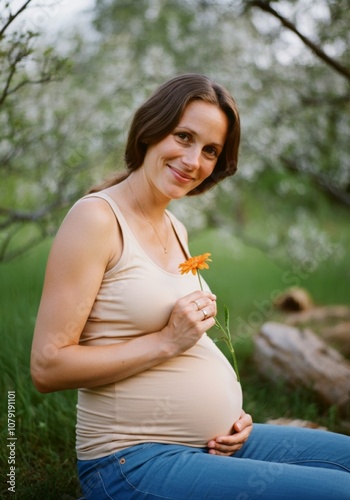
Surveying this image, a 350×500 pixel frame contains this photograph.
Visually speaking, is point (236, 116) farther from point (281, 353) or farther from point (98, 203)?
point (281, 353)

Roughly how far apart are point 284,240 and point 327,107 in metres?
1.46

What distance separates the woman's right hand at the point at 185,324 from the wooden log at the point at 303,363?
2.01m

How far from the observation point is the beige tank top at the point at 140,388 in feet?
5.69

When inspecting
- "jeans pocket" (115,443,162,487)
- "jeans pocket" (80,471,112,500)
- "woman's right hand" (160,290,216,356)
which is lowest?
"jeans pocket" (80,471,112,500)

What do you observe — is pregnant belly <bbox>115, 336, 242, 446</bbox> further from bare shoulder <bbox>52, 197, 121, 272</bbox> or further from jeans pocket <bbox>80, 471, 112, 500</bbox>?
bare shoulder <bbox>52, 197, 121, 272</bbox>

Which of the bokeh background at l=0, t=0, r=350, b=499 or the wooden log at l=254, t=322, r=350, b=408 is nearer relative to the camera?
the wooden log at l=254, t=322, r=350, b=408

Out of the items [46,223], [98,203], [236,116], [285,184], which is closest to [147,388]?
[98,203]

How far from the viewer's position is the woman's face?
196cm

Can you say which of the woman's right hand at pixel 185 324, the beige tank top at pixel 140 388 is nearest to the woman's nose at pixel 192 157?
the beige tank top at pixel 140 388

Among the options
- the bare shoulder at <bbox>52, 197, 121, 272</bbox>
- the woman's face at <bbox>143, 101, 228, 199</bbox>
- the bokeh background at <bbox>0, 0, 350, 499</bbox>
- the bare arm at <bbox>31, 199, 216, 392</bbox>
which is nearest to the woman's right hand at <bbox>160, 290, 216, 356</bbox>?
the bare arm at <bbox>31, 199, 216, 392</bbox>

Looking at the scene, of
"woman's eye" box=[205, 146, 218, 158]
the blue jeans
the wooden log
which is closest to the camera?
the blue jeans

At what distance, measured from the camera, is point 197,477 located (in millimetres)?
1597

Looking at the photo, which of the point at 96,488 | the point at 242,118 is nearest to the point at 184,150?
the point at 96,488

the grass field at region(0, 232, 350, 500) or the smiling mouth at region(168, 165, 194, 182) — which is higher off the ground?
the smiling mouth at region(168, 165, 194, 182)
